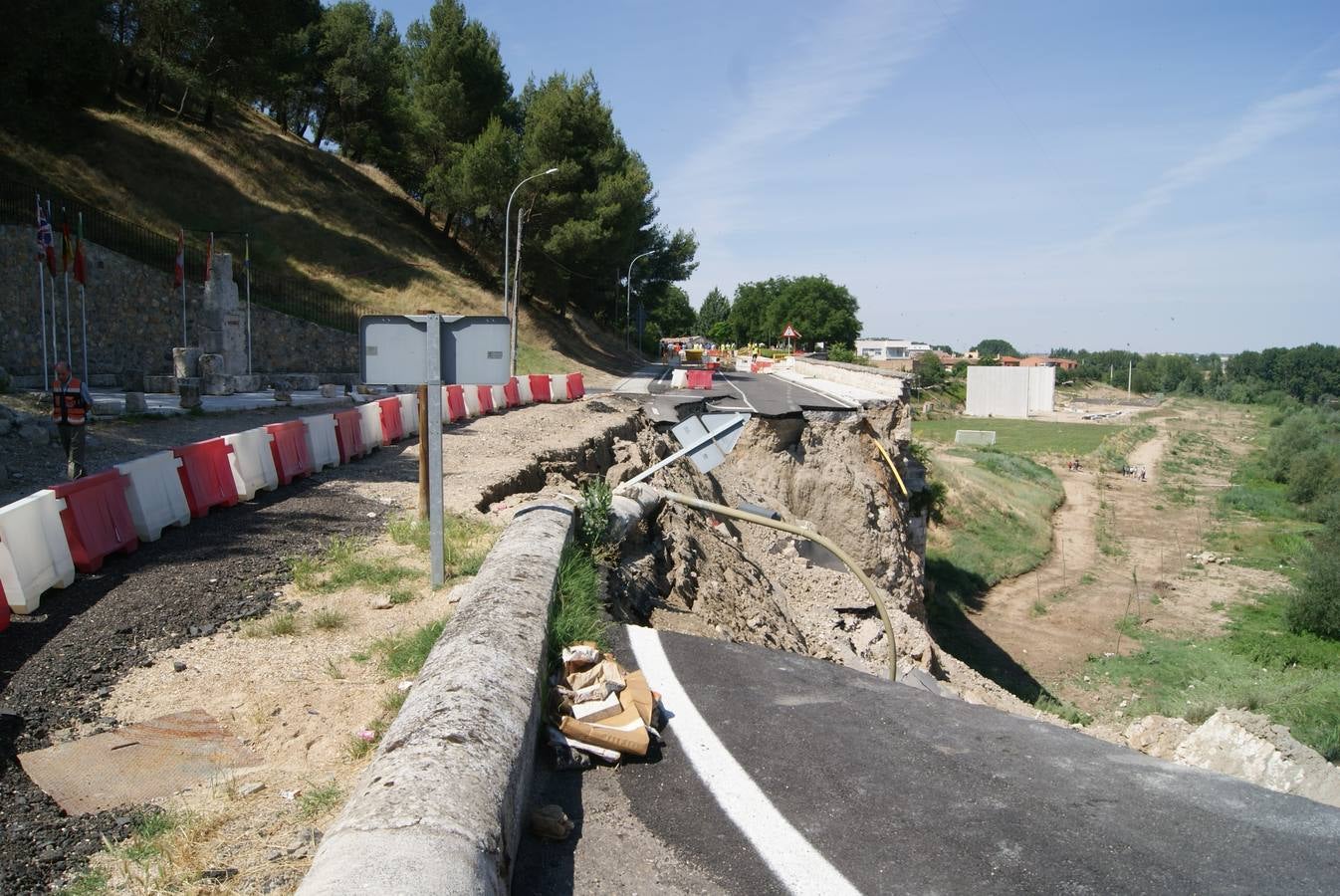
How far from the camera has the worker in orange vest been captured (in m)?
12.0

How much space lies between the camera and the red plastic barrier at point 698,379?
35.5m

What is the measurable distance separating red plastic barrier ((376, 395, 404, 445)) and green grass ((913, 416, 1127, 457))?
45870 mm

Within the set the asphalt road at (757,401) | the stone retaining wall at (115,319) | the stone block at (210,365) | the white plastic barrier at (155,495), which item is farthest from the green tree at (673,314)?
the white plastic barrier at (155,495)

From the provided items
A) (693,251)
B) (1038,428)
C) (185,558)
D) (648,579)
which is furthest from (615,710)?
(1038,428)

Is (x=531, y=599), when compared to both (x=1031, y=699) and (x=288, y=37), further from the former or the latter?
(x=288, y=37)

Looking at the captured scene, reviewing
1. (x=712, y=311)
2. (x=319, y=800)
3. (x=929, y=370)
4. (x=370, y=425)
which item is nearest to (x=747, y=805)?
(x=319, y=800)

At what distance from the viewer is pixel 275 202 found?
4269 cm

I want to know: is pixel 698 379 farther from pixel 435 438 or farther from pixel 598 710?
pixel 598 710

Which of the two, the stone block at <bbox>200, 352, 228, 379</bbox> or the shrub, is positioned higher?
the stone block at <bbox>200, 352, 228, 379</bbox>

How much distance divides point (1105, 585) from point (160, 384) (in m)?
A: 28.9

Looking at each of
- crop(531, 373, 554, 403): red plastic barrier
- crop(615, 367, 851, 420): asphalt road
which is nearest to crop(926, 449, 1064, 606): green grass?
crop(615, 367, 851, 420): asphalt road

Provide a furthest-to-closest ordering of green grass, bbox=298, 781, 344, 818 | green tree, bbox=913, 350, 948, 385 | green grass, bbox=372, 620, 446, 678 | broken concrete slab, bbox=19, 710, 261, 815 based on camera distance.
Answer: green tree, bbox=913, 350, 948, 385, green grass, bbox=372, 620, 446, 678, broken concrete slab, bbox=19, 710, 261, 815, green grass, bbox=298, 781, 344, 818

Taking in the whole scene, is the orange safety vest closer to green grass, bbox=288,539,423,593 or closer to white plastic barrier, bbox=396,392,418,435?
white plastic barrier, bbox=396,392,418,435

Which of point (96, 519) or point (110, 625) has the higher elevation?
point (96, 519)
